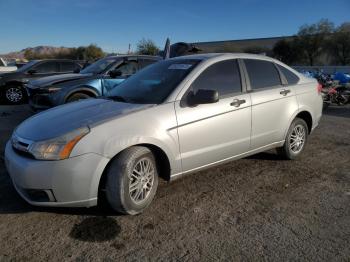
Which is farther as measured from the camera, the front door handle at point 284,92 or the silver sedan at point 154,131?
the front door handle at point 284,92

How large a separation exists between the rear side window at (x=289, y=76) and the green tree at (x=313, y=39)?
5028 cm

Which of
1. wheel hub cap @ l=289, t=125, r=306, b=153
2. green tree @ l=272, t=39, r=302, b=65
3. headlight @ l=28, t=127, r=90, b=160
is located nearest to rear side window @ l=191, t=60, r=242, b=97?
wheel hub cap @ l=289, t=125, r=306, b=153

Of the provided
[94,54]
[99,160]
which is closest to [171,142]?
[99,160]

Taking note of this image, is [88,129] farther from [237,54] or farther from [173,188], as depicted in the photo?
[237,54]

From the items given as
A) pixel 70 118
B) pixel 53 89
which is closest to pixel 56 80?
pixel 53 89

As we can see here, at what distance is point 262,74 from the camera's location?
504 centimetres

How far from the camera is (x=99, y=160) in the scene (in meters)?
3.34

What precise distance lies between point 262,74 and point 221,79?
0.86 metres

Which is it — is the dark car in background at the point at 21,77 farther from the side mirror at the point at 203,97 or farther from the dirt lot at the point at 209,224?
the side mirror at the point at 203,97

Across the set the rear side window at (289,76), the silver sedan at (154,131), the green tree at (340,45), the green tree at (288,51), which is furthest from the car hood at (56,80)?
the green tree at (288,51)

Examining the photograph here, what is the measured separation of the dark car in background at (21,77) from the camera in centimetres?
1221

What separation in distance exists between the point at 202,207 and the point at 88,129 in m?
1.48

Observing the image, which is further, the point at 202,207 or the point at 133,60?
the point at 133,60

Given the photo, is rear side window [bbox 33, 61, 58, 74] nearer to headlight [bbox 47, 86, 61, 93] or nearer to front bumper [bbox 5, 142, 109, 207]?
headlight [bbox 47, 86, 61, 93]
